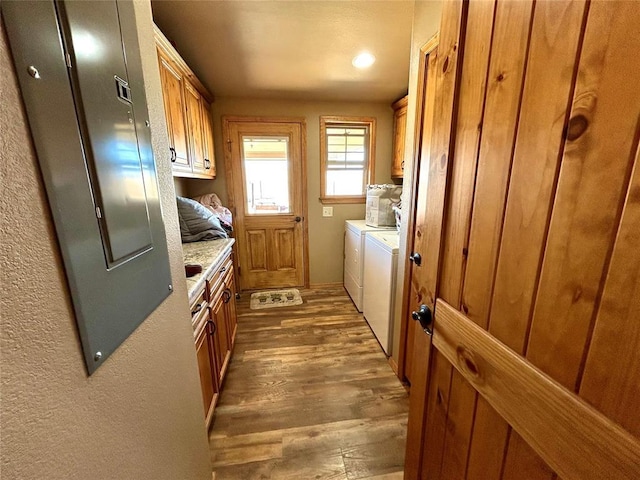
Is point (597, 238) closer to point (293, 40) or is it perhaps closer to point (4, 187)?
point (4, 187)

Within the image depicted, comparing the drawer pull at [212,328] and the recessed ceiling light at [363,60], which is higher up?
the recessed ceiling light at [363,60]

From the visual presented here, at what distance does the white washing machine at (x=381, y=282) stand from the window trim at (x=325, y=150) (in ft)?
3.24

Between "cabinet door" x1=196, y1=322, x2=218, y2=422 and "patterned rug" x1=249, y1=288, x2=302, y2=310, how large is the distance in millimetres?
1392

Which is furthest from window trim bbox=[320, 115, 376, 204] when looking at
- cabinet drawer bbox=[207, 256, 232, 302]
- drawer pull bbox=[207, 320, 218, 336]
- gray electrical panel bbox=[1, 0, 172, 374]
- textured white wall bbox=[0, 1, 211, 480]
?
textured white wall bbox=[0, 1, 211, 480]

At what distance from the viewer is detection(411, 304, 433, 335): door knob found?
867 mm

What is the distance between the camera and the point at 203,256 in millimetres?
1718

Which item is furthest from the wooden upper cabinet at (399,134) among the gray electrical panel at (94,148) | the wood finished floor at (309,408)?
the gray electrical panel at (94,148)

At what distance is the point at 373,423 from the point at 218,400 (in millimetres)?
1011

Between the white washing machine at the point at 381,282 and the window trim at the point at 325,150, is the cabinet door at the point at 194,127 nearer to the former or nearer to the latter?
the window trim at the point at 325,150

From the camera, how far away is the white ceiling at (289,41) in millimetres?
1505

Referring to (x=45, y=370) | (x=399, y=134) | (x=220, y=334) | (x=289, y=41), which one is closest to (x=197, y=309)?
(x=220, y=334)

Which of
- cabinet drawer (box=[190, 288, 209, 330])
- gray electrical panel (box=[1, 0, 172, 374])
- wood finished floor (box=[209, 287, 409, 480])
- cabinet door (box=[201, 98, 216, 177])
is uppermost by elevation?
cabinet door (box=[201, 98, 216, 177])

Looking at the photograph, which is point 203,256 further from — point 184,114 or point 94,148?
point 94,148

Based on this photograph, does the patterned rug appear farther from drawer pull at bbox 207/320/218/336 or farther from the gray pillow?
drawer pull at bbox 207/320/218/336
